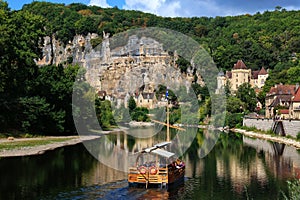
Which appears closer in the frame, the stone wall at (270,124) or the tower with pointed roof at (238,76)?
the stone wall at (270,124)

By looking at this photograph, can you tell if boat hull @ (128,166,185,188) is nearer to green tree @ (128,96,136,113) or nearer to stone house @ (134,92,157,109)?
green tree @ (128,96,136,113)

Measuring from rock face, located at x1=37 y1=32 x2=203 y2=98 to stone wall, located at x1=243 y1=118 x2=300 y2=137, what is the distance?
1197 centimetres

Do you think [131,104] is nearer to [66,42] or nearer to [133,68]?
[133,68]

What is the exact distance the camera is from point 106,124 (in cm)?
6159

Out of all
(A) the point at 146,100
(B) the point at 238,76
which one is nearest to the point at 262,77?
(B) the point at 238,76

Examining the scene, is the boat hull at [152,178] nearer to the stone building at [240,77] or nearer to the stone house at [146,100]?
the stone house at [146,100]

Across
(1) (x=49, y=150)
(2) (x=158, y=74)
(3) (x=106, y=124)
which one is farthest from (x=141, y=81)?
(1) (x=49, y=150)

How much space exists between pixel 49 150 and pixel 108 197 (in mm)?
16672

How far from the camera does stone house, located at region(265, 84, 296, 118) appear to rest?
57594mm

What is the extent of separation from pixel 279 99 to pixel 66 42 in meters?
76.2

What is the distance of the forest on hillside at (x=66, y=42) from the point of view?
134 feet

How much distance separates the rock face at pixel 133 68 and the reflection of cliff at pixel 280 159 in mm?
27141

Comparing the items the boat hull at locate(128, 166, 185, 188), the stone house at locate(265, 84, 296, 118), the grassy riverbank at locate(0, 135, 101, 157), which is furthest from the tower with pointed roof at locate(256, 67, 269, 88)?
the boat hull at locate(128, 166, 185, 188)

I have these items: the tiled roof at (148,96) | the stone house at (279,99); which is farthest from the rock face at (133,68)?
the stone house at (279,99)
